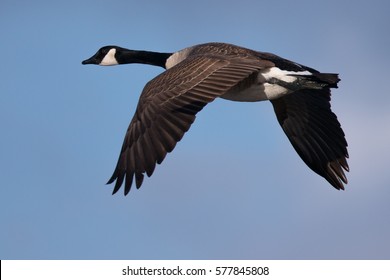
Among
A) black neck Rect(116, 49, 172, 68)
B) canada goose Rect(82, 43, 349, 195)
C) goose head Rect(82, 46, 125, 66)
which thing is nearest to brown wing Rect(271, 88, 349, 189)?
canada goose Rect(82, 43, 349, 195)

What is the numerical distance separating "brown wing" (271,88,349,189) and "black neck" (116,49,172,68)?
176 centimetres

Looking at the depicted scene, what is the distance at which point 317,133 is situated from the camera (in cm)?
1191

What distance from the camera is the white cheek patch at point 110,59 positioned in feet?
43.2

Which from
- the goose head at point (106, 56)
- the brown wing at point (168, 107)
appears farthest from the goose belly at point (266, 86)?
the goose head at point (106, 56)

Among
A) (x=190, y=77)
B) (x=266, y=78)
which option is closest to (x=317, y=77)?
(x=266, y=78)

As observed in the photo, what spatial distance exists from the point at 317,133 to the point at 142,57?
2.88 m

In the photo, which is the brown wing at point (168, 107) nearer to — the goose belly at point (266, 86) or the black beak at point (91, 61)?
the goose belly at point (266, 86)

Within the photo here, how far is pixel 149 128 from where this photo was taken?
29.8 feet

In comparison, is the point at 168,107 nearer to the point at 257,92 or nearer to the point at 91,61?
the point at 257,92

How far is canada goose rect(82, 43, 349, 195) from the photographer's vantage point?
893 centimetres

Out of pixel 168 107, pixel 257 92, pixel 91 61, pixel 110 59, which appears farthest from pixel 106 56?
pixel 168 107

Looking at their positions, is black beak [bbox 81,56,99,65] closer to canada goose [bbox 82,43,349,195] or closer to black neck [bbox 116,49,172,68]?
canada goose [bbox 82,43,349,195]
